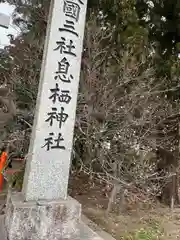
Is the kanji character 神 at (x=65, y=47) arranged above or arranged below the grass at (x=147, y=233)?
above

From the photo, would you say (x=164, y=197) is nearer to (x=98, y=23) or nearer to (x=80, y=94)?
(x=80, y=94)

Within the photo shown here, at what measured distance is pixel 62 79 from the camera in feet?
11.7

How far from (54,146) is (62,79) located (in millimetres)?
821

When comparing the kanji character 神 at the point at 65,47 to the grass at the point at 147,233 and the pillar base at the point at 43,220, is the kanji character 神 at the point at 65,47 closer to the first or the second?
the pillar base at the point at 43,220

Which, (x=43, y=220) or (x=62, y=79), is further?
(x=62, y=79)

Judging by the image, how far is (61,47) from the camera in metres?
3.55

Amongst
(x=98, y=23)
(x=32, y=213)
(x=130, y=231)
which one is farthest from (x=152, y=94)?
(x=32, y=213)

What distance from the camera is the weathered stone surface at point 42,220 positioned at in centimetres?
317

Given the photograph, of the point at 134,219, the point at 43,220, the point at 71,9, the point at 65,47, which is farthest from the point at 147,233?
the point at 71,9

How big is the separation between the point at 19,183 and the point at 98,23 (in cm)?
347

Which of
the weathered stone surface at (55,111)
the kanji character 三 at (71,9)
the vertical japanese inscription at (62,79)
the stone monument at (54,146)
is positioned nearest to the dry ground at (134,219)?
the stone monument at (54,146)

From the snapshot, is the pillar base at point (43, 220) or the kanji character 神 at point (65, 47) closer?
the pillar base at point (43, 220)

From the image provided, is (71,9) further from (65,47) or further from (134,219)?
(134,219)

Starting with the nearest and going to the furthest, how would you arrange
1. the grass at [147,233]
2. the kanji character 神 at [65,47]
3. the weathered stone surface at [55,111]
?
1. the weathered stone surface at [55,111]
2. the kanji character 神 at [65,47]
3. the grass at [147,233]
